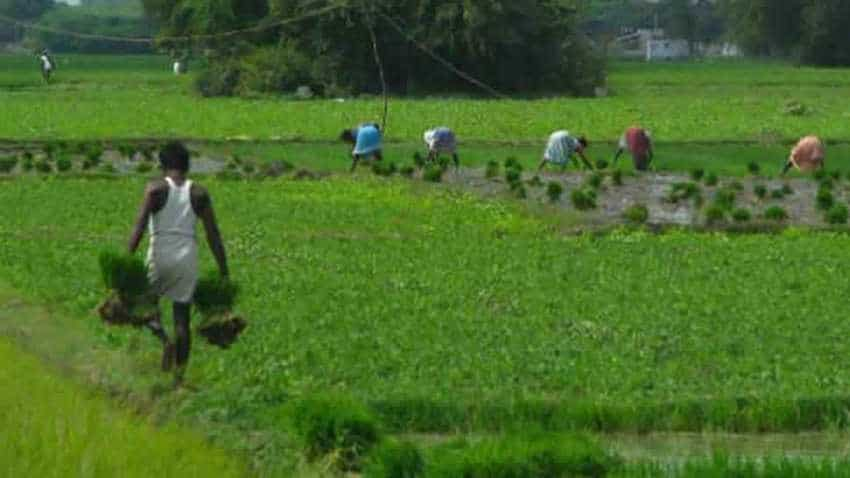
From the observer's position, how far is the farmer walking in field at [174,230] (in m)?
10.4

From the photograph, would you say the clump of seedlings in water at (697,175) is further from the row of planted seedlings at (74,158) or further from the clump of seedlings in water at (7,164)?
the clump of seedlings in water at (7,164)

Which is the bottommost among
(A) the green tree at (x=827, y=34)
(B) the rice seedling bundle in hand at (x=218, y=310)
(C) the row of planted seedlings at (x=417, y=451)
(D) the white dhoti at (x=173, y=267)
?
(A) the green tree at (x=827, y=34)

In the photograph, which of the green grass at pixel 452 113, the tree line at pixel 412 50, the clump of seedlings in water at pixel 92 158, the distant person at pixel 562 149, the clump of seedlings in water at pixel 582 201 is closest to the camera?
the clump of seedlings in water at pixel 582 201

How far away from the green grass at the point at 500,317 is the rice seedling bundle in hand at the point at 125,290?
53 centimetres

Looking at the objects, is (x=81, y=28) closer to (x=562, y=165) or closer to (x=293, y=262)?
(x=562, y=165)

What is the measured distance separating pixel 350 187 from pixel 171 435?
15.9 m

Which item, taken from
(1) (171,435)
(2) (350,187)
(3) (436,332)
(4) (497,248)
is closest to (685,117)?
(2) (350,187)

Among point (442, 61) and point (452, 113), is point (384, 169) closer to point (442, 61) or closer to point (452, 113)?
point (452, 113)

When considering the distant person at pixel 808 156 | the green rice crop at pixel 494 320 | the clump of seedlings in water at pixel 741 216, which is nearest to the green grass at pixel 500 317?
the green rice crop at pixel 494 320

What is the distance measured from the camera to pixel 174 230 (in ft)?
34.1

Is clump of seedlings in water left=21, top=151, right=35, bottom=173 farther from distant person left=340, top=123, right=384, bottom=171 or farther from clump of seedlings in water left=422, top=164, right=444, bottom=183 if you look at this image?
clump of seedlings in water left=422, top=164, right=444, bottom=183

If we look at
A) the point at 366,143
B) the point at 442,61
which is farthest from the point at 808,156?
the point at 442,61

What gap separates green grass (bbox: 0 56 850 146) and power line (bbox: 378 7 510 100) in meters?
1.86

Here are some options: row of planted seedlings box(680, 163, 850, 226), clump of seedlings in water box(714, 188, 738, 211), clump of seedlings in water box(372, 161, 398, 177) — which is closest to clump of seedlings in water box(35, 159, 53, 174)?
clump of seedlings in water box(372, 161, 398, 177)
